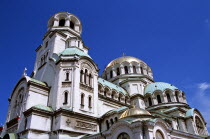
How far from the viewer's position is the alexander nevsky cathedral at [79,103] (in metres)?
18.7

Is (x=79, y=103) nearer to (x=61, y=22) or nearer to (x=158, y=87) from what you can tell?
(x=158, y=87)

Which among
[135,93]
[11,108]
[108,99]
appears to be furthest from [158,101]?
[11,108]

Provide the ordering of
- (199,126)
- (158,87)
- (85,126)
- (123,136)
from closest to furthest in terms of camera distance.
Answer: (123,136) → (85,126) → (199,126) → (158,87)

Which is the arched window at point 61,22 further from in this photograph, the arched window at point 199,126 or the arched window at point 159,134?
the arched window at point 199,126

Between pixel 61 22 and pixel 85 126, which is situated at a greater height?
pixel 61 22

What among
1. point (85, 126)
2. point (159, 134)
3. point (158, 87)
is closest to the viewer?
point (159, 134)

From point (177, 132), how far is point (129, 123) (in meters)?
5.74

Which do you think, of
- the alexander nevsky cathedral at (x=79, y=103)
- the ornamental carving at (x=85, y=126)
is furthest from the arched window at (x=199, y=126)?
the ornamental carving at (x=85, y=126)

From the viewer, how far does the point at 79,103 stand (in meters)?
25.0

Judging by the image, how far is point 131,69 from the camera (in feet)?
143

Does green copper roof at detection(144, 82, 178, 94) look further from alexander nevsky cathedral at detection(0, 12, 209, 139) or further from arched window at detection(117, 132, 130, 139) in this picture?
arched window at detection(117, 132, 130, 139)

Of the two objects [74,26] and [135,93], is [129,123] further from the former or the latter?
[74,26]

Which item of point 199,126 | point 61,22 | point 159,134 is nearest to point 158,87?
point 199,126

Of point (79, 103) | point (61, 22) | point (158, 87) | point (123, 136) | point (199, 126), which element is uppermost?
point (61, 22)
